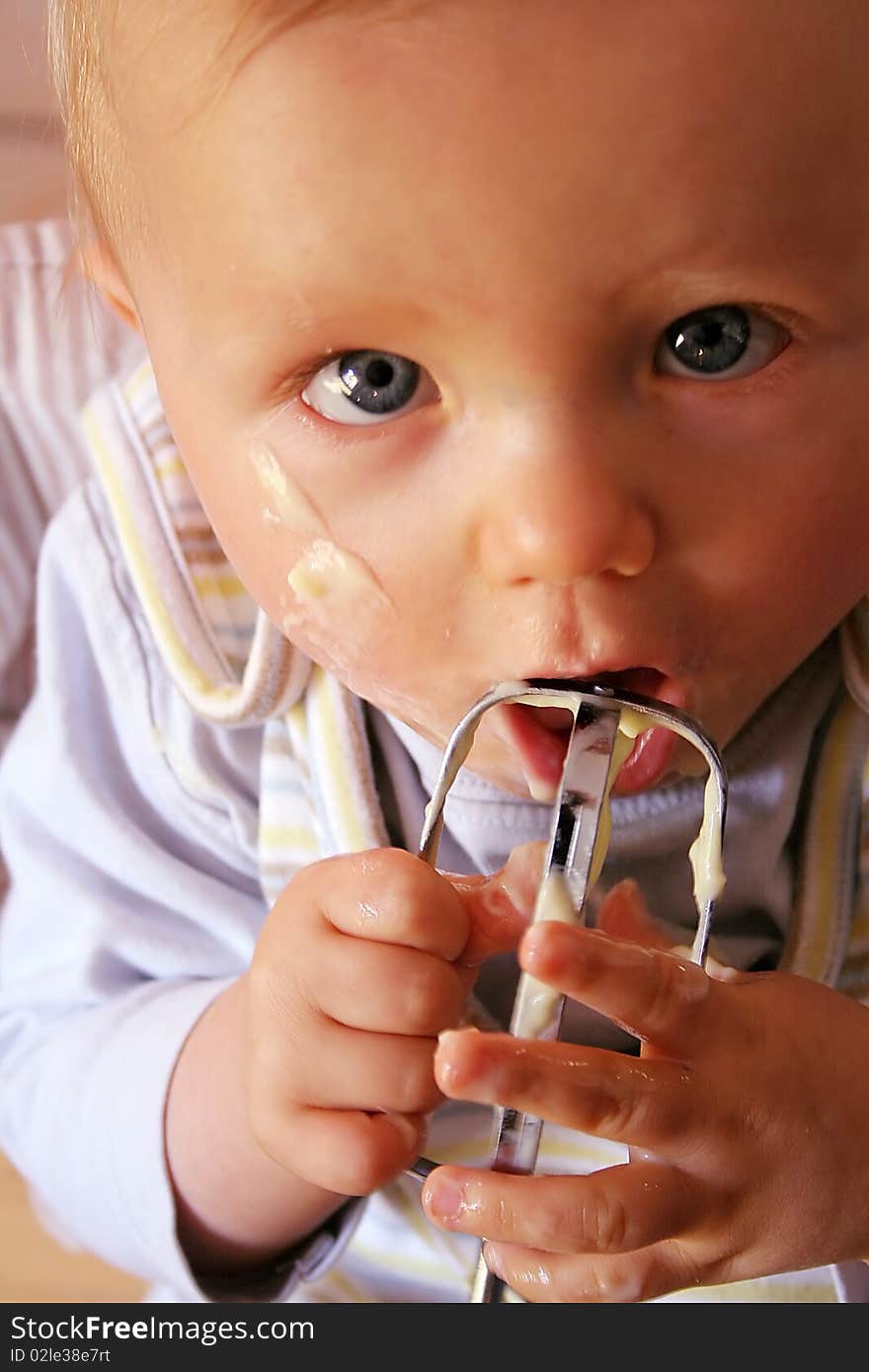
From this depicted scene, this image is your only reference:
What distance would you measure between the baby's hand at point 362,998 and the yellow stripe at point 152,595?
179 mm

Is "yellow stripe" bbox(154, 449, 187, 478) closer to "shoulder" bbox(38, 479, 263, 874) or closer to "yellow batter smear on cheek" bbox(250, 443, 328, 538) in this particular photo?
"shoulder" bbox(38, 479, 263, 874)

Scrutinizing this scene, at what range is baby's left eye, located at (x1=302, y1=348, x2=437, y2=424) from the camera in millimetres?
427

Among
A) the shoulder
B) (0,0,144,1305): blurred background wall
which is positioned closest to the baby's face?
the shoulder

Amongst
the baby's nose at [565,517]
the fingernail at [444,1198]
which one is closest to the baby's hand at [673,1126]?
the fingernail at [444,1198]

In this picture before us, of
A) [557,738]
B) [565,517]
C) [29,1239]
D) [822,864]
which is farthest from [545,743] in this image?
[29,1239]

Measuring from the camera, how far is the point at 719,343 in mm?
423

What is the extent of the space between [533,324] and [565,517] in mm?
53

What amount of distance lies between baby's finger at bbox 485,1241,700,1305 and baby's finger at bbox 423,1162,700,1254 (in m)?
0.03

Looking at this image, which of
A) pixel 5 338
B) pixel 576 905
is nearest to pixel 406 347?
pixel 576 905

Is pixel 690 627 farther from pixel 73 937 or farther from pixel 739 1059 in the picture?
pixel 73 937

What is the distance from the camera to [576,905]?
0.43 meters
